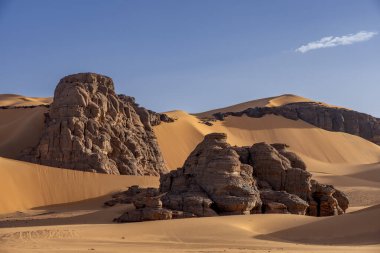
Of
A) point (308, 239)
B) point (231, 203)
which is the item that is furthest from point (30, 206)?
point (308, 239)

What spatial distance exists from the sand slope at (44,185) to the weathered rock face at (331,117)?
42.2 meters

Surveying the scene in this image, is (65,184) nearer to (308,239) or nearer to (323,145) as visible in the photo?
(308,239)

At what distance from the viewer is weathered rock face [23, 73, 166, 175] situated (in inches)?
1242

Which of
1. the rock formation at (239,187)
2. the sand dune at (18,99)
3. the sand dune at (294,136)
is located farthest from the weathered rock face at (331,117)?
the rock formation at (239,187)

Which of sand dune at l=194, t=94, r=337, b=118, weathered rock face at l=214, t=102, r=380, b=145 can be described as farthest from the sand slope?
sand dune at l=194, t=94, r=337, b=118

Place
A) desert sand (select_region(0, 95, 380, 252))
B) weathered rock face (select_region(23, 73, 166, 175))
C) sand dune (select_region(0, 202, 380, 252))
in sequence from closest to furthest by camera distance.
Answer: sand dune (select_region(0, 202, 380, 252))
desert sand (select_region(0, 95, 380, 252))
weathered rock face (select_region(23, 73, 166, 175))

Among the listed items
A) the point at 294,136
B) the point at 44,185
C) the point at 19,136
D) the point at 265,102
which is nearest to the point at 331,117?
the point at 294,136

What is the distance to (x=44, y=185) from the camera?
2905cm

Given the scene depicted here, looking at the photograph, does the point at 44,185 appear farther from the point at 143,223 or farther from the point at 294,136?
the point at 294,136

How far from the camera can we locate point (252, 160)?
26.0 meters

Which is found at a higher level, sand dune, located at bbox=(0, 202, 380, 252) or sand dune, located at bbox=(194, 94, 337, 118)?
sand dune, located at bbox=(194, 94, 337, 118)

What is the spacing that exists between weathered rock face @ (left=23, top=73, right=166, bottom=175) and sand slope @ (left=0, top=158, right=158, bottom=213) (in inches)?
45.4

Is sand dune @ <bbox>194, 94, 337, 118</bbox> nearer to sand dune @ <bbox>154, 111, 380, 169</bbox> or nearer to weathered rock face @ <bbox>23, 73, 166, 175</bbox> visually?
sand dune @ <bbox>154, 111, 380, 169</bbox>

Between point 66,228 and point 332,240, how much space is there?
28.8ft
